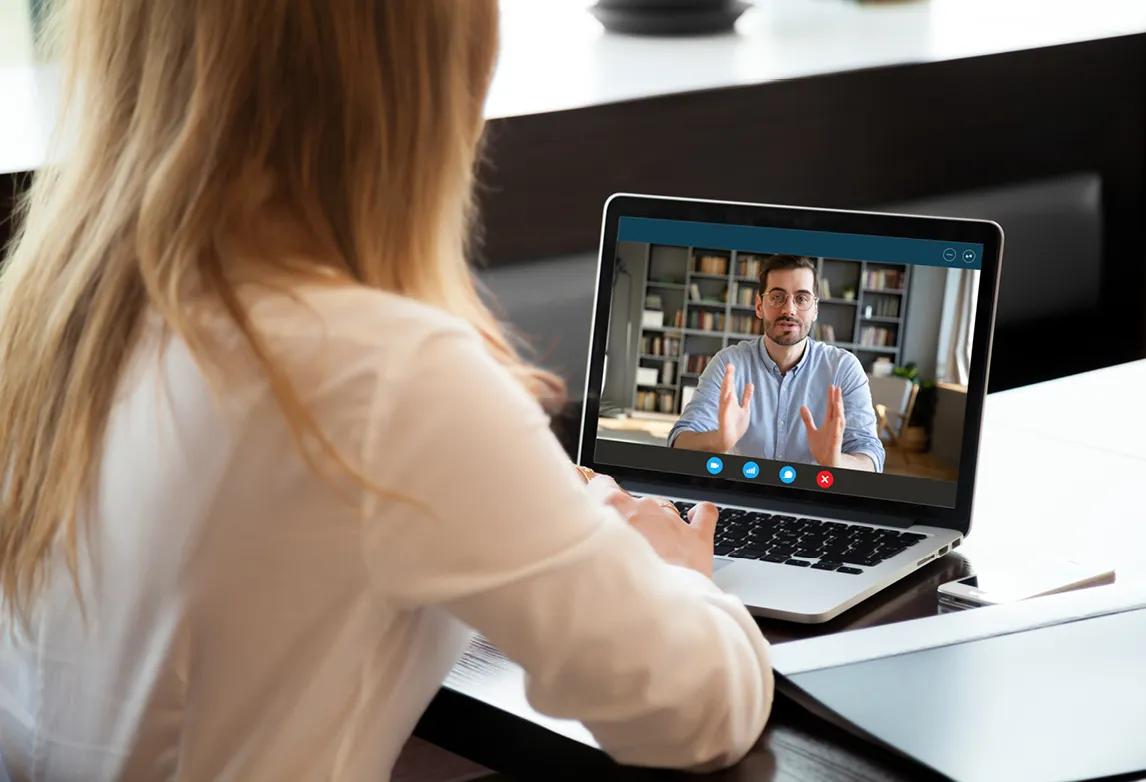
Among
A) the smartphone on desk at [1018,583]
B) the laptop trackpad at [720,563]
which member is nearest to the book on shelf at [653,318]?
the laptop trackpad at [720,563]

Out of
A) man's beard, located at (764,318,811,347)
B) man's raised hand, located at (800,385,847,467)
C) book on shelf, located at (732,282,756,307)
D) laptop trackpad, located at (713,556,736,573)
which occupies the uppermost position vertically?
book on shelf, located at (732,282,756,307)

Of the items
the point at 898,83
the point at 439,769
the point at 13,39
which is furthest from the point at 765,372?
the point at 898,83

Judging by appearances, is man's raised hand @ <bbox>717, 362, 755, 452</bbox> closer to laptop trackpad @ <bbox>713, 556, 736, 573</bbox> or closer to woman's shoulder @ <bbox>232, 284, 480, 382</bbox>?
laptop trackpad @ <bbox>713, 556, 736, 573</bbox>

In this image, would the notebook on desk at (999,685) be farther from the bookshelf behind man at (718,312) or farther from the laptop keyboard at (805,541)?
the bookshelf behind man at (718,312)

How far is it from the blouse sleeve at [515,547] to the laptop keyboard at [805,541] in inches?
15.4

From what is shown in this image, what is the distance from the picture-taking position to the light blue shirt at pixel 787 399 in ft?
4.05

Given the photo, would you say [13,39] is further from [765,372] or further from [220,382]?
[220,382]

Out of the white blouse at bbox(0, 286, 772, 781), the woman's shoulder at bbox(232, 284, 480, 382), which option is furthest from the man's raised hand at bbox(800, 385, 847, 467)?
the woman's shoulder at bbox(232, 284, 480, 382)

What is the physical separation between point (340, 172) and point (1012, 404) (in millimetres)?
1132

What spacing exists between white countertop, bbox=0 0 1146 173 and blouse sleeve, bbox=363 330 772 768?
1.23 meters

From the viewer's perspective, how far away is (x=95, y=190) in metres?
0.85

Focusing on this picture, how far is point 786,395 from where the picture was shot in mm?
1244

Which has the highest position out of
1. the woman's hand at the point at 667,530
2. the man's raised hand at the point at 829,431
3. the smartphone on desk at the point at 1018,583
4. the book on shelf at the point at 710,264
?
the book on shelf at the point at 710,264

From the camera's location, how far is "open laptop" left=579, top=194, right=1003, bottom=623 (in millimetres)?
1233
